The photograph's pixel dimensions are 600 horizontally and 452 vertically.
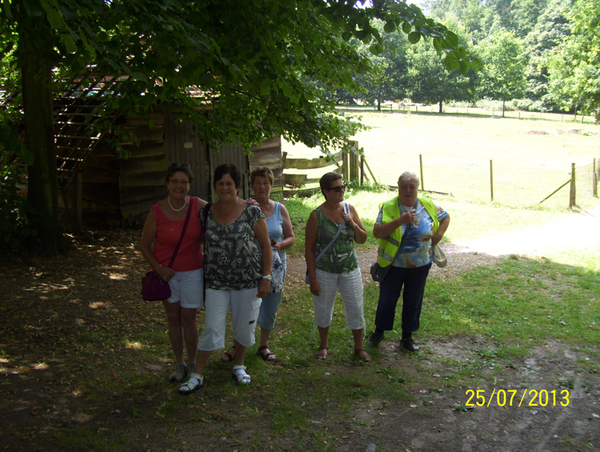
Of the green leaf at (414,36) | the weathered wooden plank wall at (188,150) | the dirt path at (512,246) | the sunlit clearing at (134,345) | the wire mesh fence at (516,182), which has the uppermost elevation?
the green leaf at (414,36)

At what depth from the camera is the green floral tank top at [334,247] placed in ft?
15.8

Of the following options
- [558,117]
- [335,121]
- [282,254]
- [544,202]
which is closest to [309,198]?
[544,202]

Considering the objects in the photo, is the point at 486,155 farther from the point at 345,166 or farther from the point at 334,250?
the point at 334,250

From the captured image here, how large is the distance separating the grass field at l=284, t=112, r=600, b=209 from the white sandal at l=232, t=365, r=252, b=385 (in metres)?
12.3

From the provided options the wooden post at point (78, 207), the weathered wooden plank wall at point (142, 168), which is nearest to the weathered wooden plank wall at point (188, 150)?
the weathered wooden plank wall at point (142, 168)

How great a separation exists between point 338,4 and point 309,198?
11.5 m

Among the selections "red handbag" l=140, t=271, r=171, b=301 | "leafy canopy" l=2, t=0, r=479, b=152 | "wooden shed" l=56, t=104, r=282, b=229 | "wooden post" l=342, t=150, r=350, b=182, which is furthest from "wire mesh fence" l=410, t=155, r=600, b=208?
"red handbag" l=140, t=271, r=171, b=301

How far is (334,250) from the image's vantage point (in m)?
4.82

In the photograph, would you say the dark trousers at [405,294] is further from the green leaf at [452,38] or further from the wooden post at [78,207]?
the wooden post at [78,207]

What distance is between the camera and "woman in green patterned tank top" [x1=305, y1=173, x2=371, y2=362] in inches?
189

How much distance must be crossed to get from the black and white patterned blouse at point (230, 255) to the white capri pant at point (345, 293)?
95cm

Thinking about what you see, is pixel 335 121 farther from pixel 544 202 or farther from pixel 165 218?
pixel 544 202

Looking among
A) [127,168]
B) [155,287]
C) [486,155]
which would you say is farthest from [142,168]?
[486,155]

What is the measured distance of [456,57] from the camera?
420 cm
